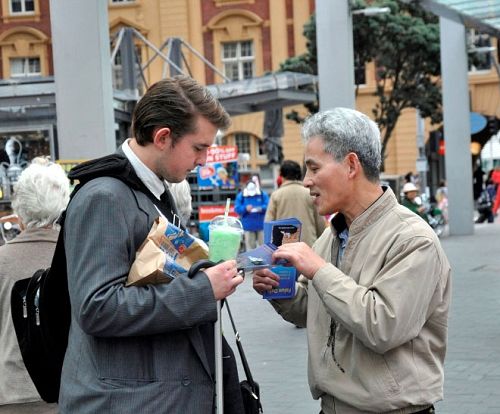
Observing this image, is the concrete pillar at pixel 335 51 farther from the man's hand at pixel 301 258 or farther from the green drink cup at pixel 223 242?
the green drink cup at pixel 223 242

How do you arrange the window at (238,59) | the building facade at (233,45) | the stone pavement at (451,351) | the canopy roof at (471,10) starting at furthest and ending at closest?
the window at (238,59) < the building facade at (233,45) < the canopy roof at (471,10) < the stone pavement at (451,351)

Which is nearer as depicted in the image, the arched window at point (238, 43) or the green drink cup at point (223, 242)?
the green drink cup at point (223, 242)

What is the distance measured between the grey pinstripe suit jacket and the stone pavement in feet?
14.6

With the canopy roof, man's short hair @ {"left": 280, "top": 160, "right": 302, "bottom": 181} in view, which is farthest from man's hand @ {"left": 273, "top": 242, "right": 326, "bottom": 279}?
the canopy roof

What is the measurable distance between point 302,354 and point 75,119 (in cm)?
351

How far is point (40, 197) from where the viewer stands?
15.0 ft

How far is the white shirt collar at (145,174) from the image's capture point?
3.29 metres

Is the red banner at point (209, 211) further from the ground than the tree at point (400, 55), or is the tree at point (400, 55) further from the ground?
the tree at point (400, 55)

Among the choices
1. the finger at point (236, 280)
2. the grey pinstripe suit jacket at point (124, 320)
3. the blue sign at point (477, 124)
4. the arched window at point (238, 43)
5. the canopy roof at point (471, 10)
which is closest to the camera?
the grey pinstripe suit jacket at point (124, 320)

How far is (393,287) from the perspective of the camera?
128 inches

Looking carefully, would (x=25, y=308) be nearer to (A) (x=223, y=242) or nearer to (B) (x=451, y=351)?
(A) (x=223, y=242)

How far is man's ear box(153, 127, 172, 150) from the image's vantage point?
3.26m

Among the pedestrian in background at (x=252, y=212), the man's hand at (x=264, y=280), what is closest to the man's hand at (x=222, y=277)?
the man's hand at (x=264, y=280)

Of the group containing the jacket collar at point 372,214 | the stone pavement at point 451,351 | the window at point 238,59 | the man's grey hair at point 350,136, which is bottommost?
the stone pavement at point 451,351
